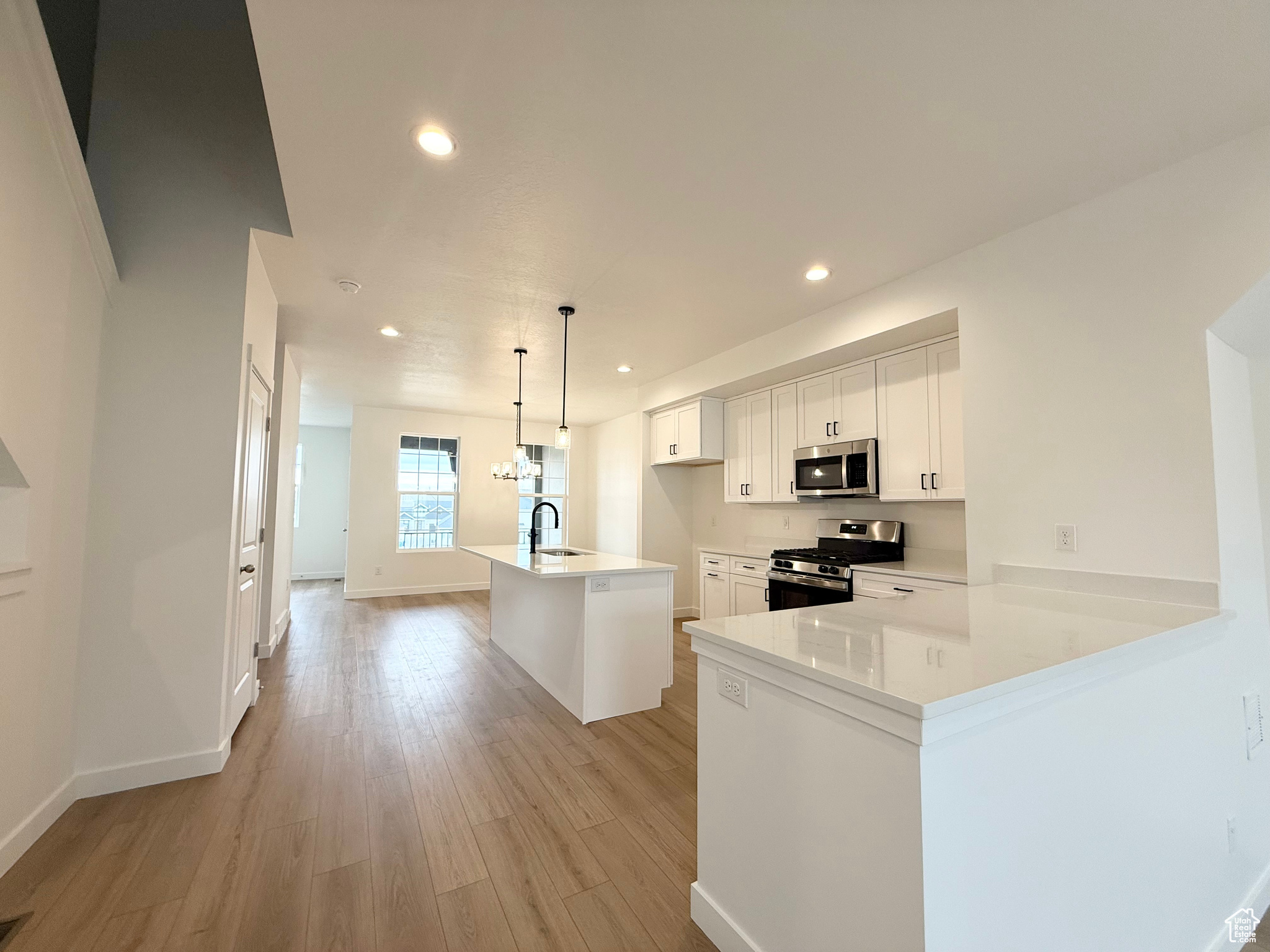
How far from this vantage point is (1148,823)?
136 cm

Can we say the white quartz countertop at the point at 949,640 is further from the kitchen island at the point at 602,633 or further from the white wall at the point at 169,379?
the white wall at the point at 169,379

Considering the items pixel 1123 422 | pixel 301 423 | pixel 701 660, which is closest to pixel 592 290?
pixel 701 660

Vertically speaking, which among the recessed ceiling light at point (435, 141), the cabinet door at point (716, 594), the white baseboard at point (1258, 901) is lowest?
the white baseboard at point (1258, 901)

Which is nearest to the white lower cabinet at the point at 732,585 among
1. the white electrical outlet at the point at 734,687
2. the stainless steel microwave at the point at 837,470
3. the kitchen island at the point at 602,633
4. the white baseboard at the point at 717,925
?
the stainless steel microwave at the point at 837,470

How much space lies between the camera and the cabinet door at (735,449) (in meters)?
4.91

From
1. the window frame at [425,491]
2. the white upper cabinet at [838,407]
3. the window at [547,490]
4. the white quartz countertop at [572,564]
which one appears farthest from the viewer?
the window at [547,490]

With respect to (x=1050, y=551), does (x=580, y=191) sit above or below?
above

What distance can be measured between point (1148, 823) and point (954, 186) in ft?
7.43

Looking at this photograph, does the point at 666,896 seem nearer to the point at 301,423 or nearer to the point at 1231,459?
the point at 1231,459

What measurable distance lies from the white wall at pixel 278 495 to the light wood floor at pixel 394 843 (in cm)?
125

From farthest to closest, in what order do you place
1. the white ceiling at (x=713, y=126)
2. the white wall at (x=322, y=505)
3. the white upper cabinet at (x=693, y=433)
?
the white wall at (x=322, y=505) → the white upper cabinet at (x=693, y=433) → the white ceiling at (x=713, y=126)

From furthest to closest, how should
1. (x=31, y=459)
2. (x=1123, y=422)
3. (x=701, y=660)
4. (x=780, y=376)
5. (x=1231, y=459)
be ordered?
1. (x=780, y=376)
2. (x=1123, y=422)
3. (x=1231, y=459)
4. (x=31, y=459)
5. (x=701, y=660)

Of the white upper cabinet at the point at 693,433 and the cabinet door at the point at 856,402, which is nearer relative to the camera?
the cabinet door at the point at 856,402

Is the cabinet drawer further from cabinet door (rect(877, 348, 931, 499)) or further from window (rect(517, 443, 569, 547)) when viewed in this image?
window (rect(517, 443, 569, 547))
